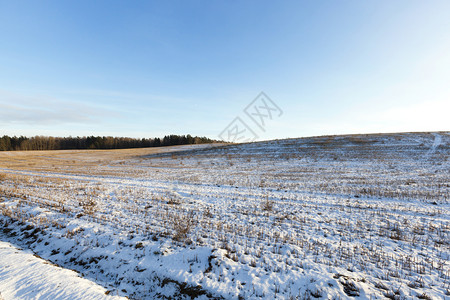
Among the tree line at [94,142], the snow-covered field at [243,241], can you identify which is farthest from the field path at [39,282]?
the tree line at [94,142]

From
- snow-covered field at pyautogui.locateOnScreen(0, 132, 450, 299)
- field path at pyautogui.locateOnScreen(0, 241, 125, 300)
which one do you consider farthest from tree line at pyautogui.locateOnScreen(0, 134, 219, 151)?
field path at pyautogui.locateOnScreen(0, 241, 125, 300)

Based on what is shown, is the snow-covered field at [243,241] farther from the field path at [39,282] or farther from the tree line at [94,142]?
the tree line at [94,142]

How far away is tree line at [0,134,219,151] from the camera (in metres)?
109

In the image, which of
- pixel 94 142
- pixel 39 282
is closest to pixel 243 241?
pixel 39 282

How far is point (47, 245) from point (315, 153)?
41.4 m

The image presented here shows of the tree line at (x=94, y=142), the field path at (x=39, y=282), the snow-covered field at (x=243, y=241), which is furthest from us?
the tree line at (x=94, y=142)

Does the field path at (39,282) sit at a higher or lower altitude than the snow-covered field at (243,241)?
higher

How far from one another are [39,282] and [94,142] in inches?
4883

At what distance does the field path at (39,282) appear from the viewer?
4.30 metres

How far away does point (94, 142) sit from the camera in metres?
108

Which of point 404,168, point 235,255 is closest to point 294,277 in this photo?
point 235,255

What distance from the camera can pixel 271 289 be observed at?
15.5 feet

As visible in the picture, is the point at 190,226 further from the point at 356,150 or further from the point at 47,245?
the point at 356,150

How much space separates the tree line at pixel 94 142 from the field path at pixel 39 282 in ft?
331
